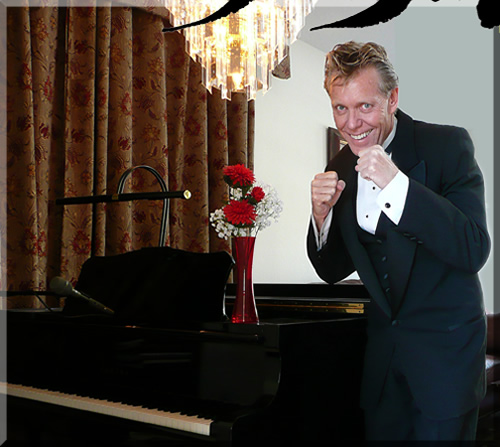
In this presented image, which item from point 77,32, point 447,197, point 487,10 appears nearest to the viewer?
point 487,10

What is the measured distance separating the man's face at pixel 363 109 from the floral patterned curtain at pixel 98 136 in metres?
1.87

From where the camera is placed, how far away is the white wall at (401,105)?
4.19 m

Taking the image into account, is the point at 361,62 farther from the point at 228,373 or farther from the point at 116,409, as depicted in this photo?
the point at 116,409

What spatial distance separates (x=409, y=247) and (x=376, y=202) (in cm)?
14

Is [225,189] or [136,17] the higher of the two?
[136,17]

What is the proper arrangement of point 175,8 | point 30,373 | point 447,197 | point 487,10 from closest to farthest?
1. point 487,10
2. point 447,197
3. point 30,373
4. point 175,8

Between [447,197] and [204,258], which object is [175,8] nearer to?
[204,258]

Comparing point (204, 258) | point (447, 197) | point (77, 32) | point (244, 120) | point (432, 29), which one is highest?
point (432, 29)

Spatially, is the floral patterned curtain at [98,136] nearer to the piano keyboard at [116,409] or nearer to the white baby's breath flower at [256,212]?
the piano keyboard at [116,409]

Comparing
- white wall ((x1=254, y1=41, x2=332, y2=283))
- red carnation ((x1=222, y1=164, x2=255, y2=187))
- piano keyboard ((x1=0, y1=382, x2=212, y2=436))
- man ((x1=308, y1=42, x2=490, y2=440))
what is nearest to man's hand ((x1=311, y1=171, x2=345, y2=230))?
man ((x1=308, y1=42, x2=490, y2=440))

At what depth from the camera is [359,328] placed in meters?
1.81

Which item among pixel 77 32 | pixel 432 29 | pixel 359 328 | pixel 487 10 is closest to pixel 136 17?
pixel 77 32

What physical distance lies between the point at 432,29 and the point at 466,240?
3454 millimetres

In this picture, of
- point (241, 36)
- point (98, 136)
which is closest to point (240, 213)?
point (241, 36)
